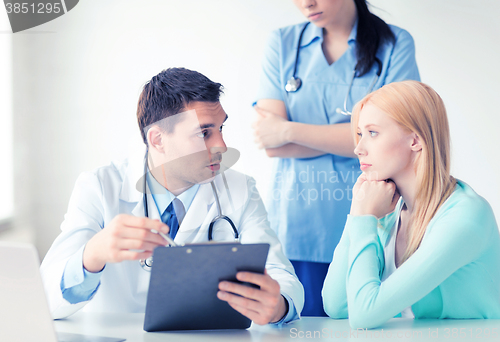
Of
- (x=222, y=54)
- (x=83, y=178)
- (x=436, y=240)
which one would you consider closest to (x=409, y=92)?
(x=436, y=240)

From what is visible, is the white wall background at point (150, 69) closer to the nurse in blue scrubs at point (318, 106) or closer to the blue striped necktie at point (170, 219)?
the nurse in blue scrubs at point (318, 106)

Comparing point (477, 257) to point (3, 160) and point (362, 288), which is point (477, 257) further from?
point (3, 160)

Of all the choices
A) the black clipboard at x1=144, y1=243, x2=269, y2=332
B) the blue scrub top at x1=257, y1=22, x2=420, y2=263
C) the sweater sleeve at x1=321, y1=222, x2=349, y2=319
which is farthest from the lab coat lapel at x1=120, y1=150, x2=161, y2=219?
the blue scrub top at x1=257, y1=22, x2=420, y2=263

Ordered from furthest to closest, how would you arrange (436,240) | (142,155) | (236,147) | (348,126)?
(348,126)
(236,147)
(142,155)
(436,240)

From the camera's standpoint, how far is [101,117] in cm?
218

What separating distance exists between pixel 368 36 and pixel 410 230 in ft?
2.37

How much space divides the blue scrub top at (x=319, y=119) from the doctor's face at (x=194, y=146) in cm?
52

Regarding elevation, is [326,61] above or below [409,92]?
above

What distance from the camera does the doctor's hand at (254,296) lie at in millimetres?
744

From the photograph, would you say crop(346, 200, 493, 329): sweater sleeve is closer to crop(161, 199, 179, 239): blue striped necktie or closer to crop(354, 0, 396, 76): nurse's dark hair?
crop(161, 199, 179, 239): blue striped necktie

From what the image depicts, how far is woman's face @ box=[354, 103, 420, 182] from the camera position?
43.4 inches

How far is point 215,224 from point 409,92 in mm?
588

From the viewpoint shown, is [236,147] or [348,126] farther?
→ [348,126]

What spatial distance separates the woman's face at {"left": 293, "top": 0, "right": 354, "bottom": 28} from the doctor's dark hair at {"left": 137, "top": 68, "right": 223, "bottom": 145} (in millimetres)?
541
